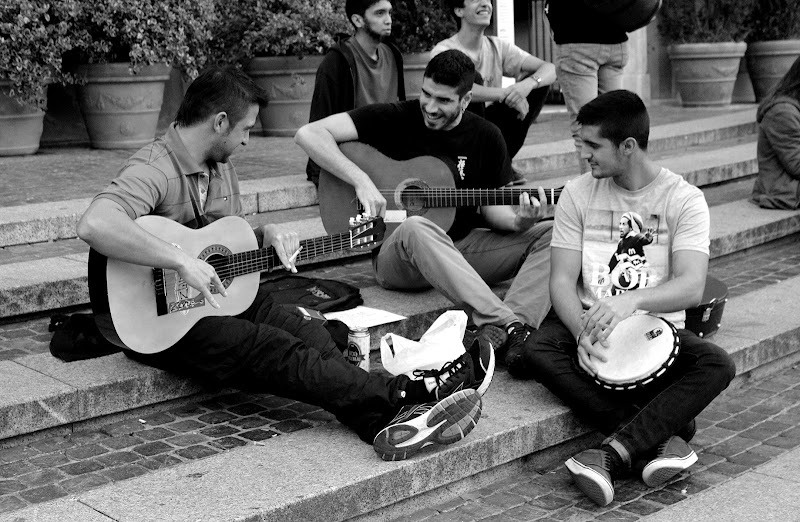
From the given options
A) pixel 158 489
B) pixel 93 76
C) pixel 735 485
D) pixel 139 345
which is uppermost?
pixel 93 76

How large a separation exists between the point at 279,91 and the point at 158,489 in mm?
5729

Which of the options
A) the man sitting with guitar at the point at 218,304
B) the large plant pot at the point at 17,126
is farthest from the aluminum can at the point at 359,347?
the large plant pot at the point at 17,126

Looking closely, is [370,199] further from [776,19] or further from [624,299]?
[776,19]

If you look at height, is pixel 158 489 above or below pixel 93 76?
below

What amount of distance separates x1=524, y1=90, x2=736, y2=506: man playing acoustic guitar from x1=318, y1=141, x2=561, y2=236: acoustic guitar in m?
0.90

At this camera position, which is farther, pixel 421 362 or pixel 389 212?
pixel 389 212

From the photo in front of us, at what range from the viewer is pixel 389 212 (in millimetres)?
5074

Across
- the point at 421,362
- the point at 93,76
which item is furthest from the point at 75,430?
the point at 93,76

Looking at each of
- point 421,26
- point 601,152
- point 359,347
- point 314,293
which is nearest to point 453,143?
point 314,293

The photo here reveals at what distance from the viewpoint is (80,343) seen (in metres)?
4.10

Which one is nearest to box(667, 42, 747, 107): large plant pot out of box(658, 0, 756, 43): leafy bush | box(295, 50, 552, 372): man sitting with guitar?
box(658, 0, 756, 43): leafy bush

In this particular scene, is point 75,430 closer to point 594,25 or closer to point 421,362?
point 421,362

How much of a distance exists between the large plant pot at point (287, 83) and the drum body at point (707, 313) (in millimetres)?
4379

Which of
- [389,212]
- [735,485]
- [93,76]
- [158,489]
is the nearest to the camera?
[158,489]
